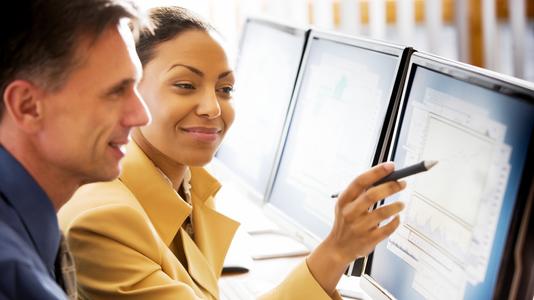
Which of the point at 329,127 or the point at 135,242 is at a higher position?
the point at 329,127

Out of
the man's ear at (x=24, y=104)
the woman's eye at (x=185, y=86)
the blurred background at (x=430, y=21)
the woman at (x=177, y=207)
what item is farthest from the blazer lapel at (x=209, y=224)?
the blurred background at (x=430, y=21)

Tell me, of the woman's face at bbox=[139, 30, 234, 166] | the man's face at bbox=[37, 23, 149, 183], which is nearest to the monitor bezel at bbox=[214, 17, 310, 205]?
the woman's face at bbox=[139, 30, 234, 166]

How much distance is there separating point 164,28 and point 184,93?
0.38 feet

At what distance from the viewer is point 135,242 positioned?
1.20 metres

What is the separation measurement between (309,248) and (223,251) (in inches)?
7.4

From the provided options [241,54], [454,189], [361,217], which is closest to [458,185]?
[454,189]

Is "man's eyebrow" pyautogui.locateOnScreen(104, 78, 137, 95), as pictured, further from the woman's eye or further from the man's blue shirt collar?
the woman's eye

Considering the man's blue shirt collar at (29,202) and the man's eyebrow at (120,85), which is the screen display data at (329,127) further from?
the man's blue shirt collar at (29,202)

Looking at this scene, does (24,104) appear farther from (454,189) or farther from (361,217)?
(454,189)

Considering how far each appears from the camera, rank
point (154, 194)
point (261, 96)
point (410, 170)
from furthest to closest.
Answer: point (261, 96)
point (154, 194)
point (410, 170)

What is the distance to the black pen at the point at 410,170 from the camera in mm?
1072

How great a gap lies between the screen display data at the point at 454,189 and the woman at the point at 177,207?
8 centimetres

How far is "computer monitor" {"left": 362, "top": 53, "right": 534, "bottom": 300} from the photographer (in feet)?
3.36

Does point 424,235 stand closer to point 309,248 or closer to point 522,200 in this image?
point 522,200
